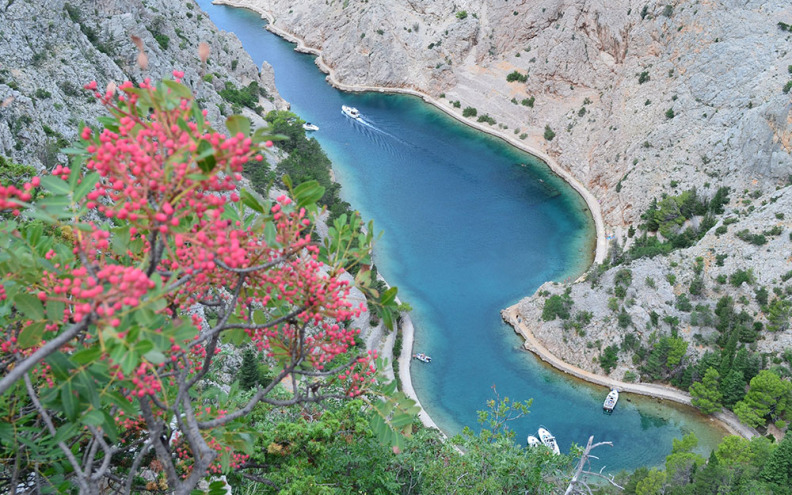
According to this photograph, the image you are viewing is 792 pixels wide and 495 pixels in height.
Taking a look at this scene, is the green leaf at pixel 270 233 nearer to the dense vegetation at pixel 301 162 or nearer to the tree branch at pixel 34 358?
the tree branch at pixel 34 358

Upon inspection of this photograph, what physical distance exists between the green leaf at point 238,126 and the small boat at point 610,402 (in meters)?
43.4

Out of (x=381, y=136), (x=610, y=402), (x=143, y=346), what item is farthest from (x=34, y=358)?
(x=381, y=136)

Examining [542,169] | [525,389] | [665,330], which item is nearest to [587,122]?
[542,169]

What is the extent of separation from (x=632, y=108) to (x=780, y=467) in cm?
4663

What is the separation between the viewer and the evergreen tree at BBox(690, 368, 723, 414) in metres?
44.2

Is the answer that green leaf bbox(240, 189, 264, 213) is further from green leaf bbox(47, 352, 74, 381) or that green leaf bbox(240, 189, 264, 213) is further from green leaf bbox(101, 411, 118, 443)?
green leaf bbox(101, 411, 118, 443)

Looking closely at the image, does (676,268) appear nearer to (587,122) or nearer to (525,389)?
(525,389)

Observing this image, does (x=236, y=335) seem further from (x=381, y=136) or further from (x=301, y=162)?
(x=381, y=136)

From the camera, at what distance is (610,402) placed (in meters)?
45.5

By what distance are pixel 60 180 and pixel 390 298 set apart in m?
4.53

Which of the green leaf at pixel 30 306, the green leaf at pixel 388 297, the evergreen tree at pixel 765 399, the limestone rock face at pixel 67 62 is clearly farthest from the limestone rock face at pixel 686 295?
the green leaf at pixel 30 306

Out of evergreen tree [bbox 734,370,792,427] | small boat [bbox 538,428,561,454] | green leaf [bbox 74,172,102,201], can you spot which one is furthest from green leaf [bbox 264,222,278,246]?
evergreen tree [bbox 734,370,792,427]

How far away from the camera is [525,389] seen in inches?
1858

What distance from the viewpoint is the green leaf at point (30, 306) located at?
7.26 m
